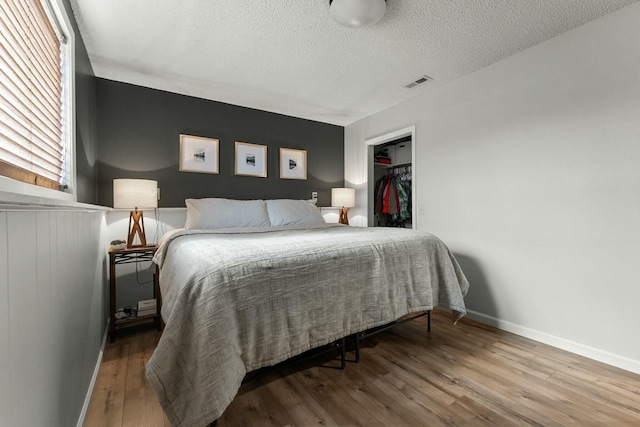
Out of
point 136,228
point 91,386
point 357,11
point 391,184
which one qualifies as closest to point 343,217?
point 391,184

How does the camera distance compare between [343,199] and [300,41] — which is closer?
[300,41]

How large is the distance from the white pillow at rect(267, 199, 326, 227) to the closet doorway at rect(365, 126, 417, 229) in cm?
111

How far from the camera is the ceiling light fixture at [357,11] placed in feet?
5.42

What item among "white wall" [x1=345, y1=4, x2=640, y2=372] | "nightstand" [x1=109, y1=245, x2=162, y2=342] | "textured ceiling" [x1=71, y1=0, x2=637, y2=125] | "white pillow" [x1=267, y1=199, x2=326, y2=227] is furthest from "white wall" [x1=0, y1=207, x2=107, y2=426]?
"white wall" [x1=345, y1=4, x2=640, y2=372]

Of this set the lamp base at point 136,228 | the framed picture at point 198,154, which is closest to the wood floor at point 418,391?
the lamp base at point 136,228

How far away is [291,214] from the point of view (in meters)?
2.96

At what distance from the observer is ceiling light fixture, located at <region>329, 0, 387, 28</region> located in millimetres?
1652

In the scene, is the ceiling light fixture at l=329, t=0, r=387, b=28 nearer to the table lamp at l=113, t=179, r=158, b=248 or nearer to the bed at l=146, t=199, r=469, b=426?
the bed at l=146, t=199, r=469, b=426

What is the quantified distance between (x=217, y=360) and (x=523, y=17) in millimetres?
2725

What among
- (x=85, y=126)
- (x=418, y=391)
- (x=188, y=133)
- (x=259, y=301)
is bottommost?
(x=418, y=391)

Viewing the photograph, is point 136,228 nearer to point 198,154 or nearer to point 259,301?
point 198,154

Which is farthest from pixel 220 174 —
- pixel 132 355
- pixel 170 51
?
pixel 132 355

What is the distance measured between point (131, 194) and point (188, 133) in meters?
0.99

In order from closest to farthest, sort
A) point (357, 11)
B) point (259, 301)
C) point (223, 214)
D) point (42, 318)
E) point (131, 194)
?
point (42, 318)
point (259, 301)
point (357, 11)
point (131, 194)
point (223, 214)
